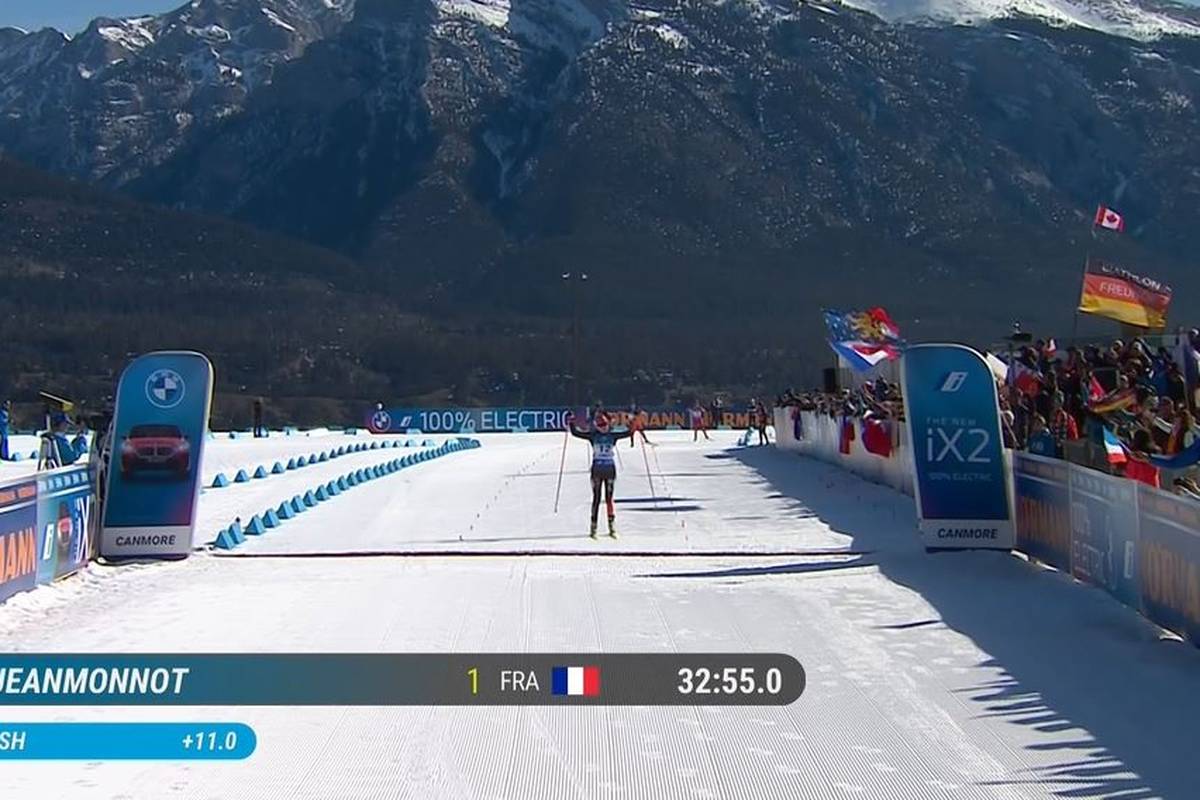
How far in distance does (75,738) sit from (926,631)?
6694mm

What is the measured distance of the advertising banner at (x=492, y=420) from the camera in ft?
243

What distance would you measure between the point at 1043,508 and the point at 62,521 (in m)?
9.92

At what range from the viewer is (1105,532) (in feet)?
46.2

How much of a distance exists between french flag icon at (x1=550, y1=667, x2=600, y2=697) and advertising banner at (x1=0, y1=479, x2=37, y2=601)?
5718 millimetres

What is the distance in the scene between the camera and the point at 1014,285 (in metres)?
133

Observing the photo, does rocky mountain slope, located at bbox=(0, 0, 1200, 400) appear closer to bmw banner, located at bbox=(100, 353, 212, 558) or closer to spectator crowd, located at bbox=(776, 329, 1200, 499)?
spectator crowd, located at bbox=(776, 329, 1200, 499)

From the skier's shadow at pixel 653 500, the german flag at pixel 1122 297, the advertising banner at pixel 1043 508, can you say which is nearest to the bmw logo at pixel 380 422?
the skier's shadow at pixel 653 500

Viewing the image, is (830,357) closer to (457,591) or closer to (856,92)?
(856,92)

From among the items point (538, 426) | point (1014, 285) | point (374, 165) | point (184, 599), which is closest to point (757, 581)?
point (184, 599)

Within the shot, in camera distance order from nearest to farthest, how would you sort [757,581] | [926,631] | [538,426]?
[926,631]
[757,581]
[538,426]

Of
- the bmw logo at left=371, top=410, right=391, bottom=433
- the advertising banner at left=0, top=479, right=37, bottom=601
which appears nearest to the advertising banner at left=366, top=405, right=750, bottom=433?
the bmw logo at left=371, top=410, right=391, bottom=433

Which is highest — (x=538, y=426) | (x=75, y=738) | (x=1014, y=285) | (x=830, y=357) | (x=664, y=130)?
(x=664, y=130)

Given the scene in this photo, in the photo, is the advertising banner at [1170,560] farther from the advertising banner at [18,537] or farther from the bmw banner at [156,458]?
the bmw banner at [156,458]
